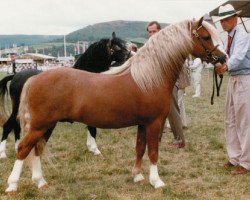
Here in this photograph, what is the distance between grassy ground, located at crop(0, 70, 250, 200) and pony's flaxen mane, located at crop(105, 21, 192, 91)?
4.99 feet

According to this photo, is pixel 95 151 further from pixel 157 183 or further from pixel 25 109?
pixel 25 109

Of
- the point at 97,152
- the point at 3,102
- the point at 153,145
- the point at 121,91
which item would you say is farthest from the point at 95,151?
the point at 121,91

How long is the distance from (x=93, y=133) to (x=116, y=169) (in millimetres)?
1492

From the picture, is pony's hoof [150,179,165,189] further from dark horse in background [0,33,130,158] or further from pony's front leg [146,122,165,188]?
dark horse in background [0,33,130,158]

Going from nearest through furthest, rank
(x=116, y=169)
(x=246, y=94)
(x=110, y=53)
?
(x=246, y=94) → (x=116, y=169) → (x=110, y=53)

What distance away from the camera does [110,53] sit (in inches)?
293

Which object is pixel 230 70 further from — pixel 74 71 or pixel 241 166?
pixel 74 71

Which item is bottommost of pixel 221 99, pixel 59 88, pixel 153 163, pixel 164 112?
pixel 221 99

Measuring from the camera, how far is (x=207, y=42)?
527cm

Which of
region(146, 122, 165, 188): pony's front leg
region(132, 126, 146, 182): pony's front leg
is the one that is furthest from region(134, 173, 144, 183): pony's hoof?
region(146, 122, 165, 188): pony's front leg

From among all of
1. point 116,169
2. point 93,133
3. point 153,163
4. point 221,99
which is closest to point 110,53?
point 93,133

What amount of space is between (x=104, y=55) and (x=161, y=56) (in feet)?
7.99

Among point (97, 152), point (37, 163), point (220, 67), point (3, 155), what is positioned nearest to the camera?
point (220, 67)

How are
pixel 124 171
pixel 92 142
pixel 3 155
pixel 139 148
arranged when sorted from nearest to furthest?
pixel 139 148, pixel 124 171, pixel 3 155, pixel 92 142
